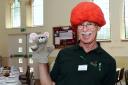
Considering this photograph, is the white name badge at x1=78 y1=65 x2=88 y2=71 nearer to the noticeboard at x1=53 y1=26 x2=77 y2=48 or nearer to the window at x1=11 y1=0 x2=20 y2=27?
the noticeboard at x1=53 y1=26 x2=77 y2=48

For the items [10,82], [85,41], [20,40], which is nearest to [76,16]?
[85,41]

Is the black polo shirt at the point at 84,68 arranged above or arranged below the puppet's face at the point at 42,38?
below

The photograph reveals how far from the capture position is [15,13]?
15.0 m

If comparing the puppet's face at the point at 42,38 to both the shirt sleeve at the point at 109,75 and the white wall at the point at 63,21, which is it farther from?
the white wall at the point at 63,21

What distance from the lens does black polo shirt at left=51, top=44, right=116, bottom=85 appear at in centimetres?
180

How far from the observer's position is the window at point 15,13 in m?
14.9

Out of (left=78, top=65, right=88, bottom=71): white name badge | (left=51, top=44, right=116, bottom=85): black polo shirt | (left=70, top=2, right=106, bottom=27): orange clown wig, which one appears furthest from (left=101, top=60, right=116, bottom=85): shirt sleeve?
(left=70, top=2, right=106, bottom=27): orange clown wig

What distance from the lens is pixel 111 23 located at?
1191 centimetres

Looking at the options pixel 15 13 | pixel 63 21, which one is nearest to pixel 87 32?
pixel 63 21

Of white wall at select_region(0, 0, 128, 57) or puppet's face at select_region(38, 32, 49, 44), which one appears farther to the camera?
white wall at select_region(0, 0, 128, 57)

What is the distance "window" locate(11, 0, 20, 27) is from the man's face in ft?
43.4

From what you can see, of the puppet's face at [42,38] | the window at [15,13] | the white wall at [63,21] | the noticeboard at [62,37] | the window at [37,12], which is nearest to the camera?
the puppet's face at [42,38]

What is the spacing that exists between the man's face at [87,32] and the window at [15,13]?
521 inches

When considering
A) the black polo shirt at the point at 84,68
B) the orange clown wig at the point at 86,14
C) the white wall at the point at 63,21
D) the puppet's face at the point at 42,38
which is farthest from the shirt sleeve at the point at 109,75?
the white wall at the point at 63,21
